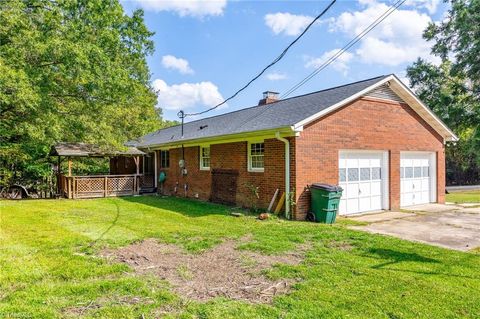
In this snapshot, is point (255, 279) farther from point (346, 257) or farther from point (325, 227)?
point (325, 227)

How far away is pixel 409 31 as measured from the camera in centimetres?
1083

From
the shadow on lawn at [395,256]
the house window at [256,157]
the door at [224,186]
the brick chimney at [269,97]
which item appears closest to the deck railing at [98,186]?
the door at [224,186]

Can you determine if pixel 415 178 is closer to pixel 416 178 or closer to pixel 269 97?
pixel 416 178

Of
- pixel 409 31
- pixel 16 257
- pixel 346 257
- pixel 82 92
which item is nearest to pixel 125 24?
pixel 82 92

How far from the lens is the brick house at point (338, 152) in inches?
404

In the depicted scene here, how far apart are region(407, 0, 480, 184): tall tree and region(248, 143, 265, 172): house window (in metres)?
16.4

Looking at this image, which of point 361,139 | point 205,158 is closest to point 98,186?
point 205,158

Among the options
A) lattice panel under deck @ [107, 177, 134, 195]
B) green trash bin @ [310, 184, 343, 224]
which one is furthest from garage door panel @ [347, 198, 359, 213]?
lattice panel under deck @ [107, 177, 134, 195]

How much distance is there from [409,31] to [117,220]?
10934 mm

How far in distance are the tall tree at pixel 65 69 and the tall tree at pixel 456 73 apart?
19.7 metres

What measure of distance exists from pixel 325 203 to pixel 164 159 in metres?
11.4

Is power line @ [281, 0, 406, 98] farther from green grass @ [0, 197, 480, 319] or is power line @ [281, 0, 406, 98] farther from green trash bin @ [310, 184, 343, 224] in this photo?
green grass @ [0, 197, 480, 319]

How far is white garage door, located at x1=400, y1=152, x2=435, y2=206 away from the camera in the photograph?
13.3 metres

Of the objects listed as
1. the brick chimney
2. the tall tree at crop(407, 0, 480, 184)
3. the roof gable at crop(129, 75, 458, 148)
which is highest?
the tall tree at crop(407, 0, 480, 184)
